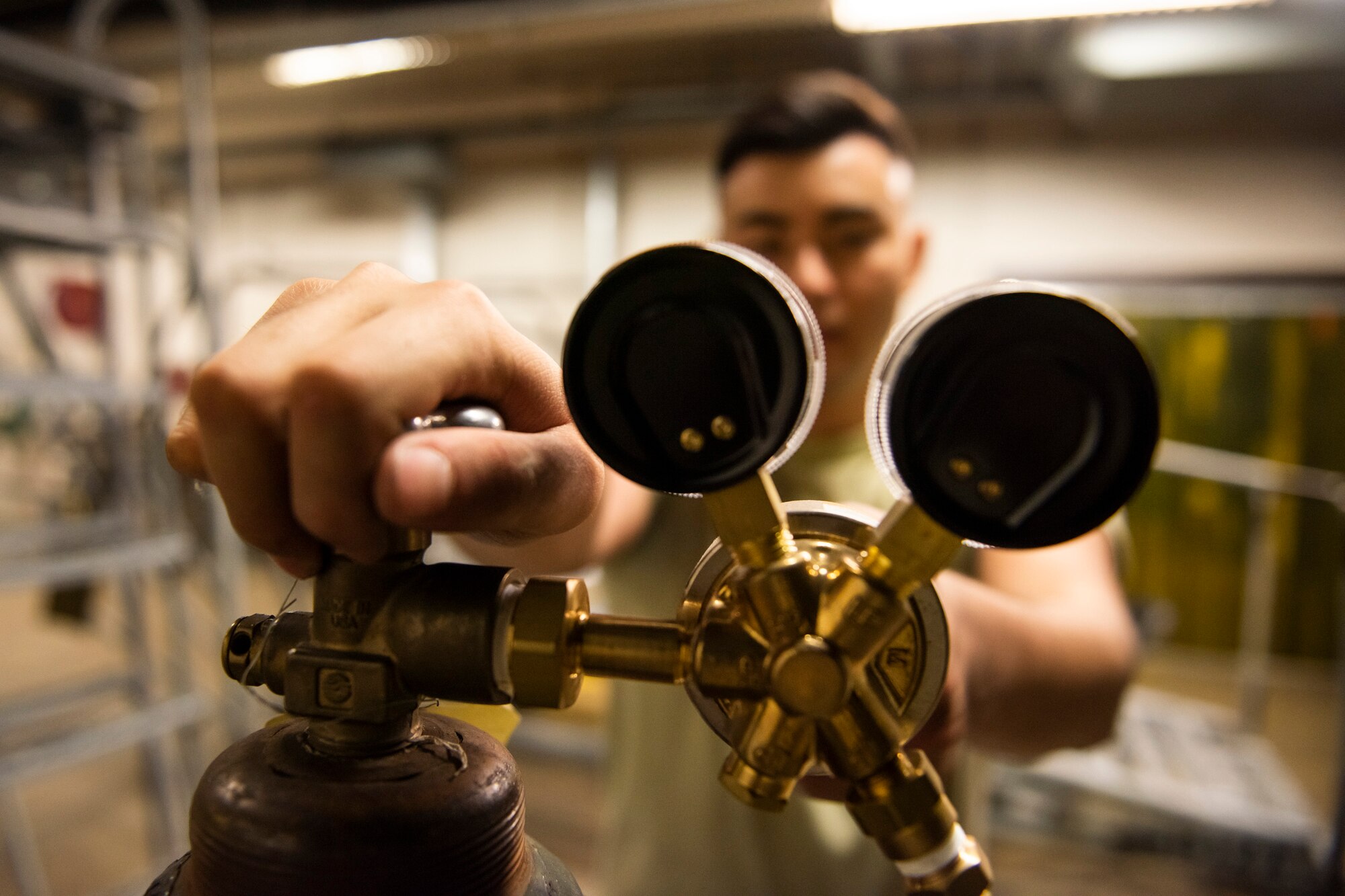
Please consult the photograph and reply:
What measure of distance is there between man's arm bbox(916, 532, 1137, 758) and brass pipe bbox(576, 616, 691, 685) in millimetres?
327

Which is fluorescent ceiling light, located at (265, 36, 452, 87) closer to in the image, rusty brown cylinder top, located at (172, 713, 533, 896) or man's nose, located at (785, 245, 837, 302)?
man's nose, located at (785, 245, 837, 302)

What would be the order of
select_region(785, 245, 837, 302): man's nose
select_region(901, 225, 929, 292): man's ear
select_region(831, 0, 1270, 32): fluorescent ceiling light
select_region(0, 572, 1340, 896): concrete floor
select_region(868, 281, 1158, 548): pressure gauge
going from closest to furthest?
1. select_region(868, 281, 1158, 548): pressure gauge
2. select_region(785, 245, 837, 302): man's nose
3. select_region(901, 225, 929, 292): man's ear
4. select_region(0, 572, 1340, 896): concrete floor
5. select_region(831, 0, 1270, 32): fluorescent ceiling light

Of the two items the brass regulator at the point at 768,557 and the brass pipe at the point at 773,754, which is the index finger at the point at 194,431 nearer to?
the brass regulator at the point at 768,557

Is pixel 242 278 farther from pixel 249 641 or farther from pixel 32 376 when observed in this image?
pixel 249 641

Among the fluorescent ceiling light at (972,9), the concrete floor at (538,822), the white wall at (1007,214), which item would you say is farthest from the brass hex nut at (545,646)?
the white wall at (1007,214)

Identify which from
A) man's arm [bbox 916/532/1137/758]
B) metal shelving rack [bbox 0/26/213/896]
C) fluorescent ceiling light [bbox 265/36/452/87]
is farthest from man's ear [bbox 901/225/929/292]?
fluorescent ceiling light [bbox 265/36/452/87]

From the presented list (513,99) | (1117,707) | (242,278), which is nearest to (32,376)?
(242,278)

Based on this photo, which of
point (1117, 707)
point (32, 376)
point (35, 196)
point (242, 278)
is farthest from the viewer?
point (35, 196)

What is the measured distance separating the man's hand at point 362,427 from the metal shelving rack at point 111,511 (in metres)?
1.58

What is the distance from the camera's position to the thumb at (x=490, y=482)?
10.4 inches

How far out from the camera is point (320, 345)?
27 cm

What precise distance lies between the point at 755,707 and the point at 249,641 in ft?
0.63

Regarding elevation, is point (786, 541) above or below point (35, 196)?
below

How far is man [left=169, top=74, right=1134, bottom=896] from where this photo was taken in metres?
0.27
